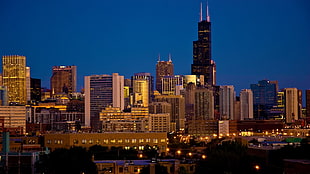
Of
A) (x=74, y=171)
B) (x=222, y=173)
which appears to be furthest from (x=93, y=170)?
(x=222, y=173)

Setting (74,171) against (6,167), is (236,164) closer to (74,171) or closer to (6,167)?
(74,171)

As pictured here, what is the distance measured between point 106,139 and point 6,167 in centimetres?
5836

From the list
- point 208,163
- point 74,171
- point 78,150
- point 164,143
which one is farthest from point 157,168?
point 164,143

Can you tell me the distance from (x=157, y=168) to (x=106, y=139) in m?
65.3

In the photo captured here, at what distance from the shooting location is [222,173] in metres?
69.9

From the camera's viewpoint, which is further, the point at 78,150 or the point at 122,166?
the point at 78,150

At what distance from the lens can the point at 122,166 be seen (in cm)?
7881

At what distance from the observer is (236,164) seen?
7062cm

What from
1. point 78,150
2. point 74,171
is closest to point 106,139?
point 78,150

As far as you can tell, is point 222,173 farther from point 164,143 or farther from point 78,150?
point 164,143

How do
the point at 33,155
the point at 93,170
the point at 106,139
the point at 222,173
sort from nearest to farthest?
the point at 222,173 < the point at 93,170 < the point at 33,155 < the point at 106,139

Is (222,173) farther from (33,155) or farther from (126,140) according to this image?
(126,140)

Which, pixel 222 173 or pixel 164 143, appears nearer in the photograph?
pixel 222 173

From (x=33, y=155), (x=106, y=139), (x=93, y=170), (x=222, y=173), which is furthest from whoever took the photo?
(x=106, y=139)
